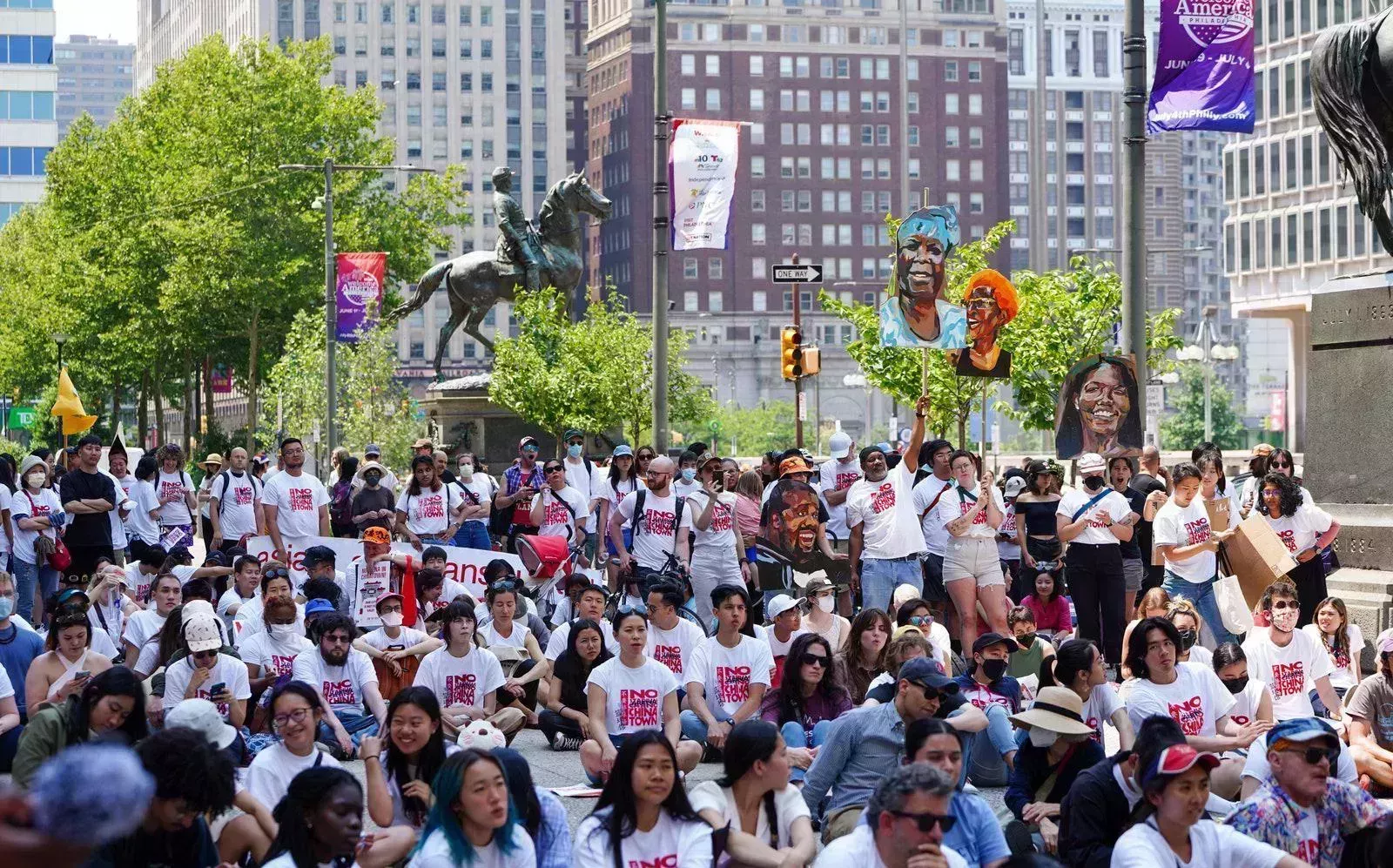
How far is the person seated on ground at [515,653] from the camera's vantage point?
13.0 meters

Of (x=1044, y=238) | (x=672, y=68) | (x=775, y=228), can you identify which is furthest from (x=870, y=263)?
(x=1044, y=238)

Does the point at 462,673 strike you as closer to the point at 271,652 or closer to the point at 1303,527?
the point at 271,652

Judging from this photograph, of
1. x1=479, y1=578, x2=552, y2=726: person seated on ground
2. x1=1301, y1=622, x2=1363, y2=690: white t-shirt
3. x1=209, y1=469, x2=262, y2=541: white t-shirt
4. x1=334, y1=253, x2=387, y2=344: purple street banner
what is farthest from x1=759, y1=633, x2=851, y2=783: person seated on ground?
x1=334, y1=253, x2=387, y2=344: purple street banner

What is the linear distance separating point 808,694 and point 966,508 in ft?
15.6

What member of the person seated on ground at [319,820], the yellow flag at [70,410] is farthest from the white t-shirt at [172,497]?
the yellow flag at [70,410]

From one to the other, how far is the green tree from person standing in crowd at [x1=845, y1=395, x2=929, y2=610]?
86341mm

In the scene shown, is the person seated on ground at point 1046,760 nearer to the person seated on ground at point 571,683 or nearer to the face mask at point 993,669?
the face mask at point 993,669

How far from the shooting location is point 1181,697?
390 inches

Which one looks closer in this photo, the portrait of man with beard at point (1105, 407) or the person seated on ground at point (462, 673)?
the person seated on ground at point (462, 673)

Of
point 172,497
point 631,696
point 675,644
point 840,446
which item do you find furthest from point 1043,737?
point 172,497

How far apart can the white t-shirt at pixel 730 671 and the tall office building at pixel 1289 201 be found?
72.7 m

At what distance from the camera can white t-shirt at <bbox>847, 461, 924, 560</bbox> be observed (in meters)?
15.2

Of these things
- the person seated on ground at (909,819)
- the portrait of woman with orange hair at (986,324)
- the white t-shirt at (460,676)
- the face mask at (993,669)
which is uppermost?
the portrait of woman with orange hair at (986,324)

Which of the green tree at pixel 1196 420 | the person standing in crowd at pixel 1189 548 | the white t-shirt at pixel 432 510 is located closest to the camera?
the person standing in crowd at pixel 1189 548
